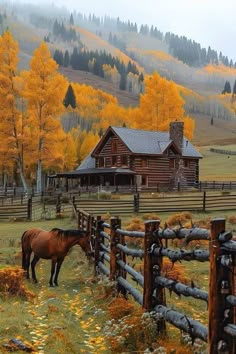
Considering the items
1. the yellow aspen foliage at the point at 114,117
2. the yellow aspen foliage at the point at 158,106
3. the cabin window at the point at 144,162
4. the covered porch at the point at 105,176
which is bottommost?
the covered porch at the point at 105,176

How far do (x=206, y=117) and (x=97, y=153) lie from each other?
478 feet

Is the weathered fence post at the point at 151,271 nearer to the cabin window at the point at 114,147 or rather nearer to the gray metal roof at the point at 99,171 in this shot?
the gray metal roof at the point at 99,171

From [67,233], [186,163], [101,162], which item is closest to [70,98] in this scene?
[101,162]

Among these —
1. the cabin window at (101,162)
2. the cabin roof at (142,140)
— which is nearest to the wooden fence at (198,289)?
the cabin roof at (142,140)

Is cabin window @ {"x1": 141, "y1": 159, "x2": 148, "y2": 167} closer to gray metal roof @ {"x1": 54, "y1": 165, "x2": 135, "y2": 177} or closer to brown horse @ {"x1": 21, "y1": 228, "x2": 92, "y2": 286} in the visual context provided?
gray metal roof @ {"x1": 54, "y1": 165, "x2": 135, "y2": 177}

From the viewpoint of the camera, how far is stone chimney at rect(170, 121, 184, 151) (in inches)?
2004

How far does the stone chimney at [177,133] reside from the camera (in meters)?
50.9

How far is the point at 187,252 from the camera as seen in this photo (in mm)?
5391

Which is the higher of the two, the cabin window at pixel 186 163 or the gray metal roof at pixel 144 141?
the gray metal roof at pixel 144 141

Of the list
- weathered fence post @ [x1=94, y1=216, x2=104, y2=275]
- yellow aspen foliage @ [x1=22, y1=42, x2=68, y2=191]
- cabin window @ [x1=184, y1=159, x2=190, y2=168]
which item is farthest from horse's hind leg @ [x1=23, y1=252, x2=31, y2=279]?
cabin window @ [x1=184, y1=159, x2=190, y2=168]

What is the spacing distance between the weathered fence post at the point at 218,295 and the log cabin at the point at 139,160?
42.5 meters

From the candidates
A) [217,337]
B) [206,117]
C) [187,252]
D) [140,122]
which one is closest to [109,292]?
[187,252]

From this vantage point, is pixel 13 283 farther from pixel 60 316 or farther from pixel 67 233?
pixel 67 233

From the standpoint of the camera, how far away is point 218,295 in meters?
4.48
